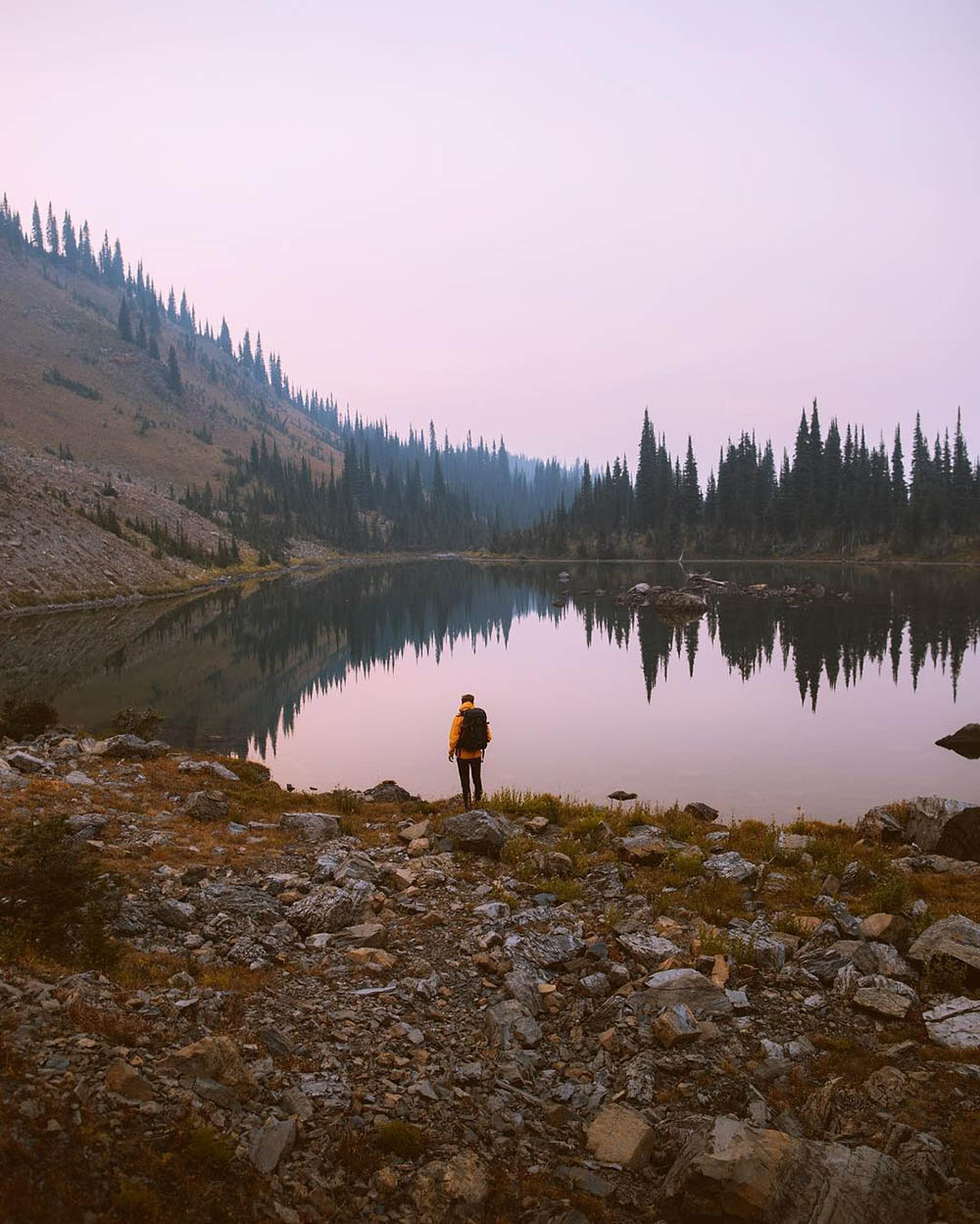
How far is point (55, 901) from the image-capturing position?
809 cm

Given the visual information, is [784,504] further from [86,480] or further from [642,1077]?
[642,1077]

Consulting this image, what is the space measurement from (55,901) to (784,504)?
148 metres

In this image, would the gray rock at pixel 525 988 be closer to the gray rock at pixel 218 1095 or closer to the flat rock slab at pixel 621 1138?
the flat rock slab at pixel 621 1138

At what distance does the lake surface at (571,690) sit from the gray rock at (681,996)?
9.51m

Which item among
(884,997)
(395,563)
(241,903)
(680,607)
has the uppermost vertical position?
(395,563)

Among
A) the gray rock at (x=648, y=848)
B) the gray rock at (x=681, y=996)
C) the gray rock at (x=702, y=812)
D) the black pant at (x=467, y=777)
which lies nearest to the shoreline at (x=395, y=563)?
the black pant at (x=467, y=777)

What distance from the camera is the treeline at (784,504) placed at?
121 metres

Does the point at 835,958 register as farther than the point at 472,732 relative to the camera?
No

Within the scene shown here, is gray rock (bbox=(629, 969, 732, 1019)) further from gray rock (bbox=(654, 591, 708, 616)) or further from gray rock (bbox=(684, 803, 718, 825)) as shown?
gray rock (bbox=(654, 591, 708, 616))

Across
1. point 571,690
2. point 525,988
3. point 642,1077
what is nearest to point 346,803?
point 525,988

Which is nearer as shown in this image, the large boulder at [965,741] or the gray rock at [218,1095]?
the gray rock at [218,1095]

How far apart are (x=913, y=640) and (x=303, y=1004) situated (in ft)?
141

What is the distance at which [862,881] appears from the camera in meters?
11.6

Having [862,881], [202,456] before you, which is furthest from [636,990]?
[202,456]
